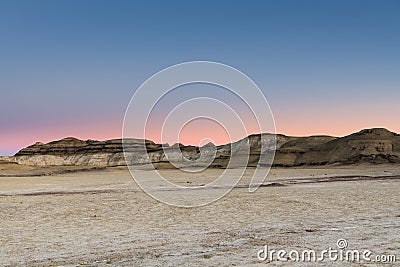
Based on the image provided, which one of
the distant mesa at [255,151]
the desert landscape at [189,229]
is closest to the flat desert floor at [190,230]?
→ the desert landscape at [189,229]

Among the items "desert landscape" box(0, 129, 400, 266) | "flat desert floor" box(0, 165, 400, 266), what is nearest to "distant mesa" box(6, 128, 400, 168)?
"desert landscape" box(0, 129, 400, 266)

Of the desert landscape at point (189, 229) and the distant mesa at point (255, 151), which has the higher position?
the distant mesa at point (255, 151)

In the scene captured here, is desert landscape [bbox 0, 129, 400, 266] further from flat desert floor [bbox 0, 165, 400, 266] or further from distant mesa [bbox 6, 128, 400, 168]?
distant mesa [bbox 6, 128, 400, 168]

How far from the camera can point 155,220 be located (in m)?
16.5

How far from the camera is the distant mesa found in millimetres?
86250

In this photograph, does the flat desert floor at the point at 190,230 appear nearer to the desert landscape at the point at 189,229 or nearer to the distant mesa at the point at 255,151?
the desert landscape at the point at 189,229

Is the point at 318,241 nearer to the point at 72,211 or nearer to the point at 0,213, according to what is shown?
the point at 72,211

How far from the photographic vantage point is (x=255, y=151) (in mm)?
122438

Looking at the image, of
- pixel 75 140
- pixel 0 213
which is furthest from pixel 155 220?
pixel 75 140

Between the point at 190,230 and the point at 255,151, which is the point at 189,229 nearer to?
the point at 190,230

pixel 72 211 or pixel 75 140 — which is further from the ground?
pixel 75 140

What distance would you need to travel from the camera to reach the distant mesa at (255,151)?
283ft

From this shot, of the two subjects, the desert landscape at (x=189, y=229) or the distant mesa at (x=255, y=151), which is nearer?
the desert landscape at (x=189, y=229)

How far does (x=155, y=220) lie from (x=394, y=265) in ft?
30.7
